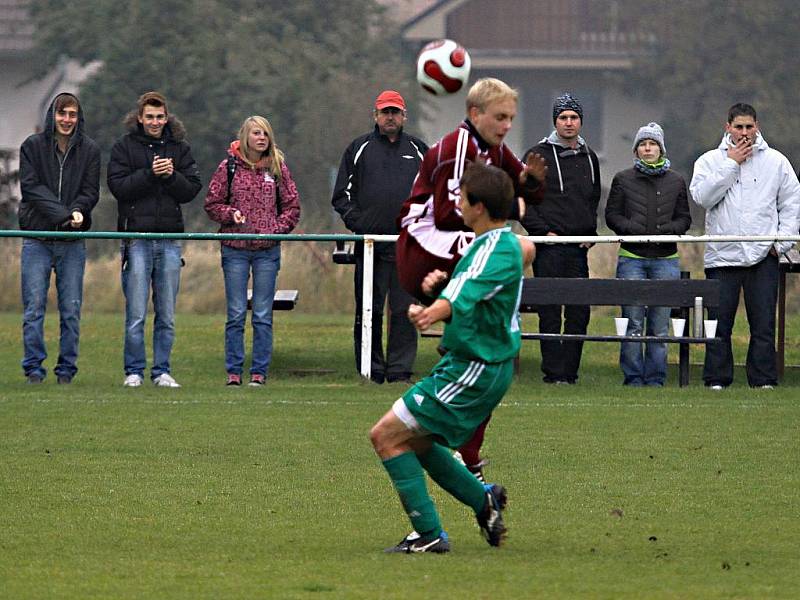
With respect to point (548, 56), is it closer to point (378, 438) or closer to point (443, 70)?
point (443, 70)

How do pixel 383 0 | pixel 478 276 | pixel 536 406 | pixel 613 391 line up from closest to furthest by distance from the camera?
pixel 478 276
pixel 536 406
pixel 613 391
pixel 383 0

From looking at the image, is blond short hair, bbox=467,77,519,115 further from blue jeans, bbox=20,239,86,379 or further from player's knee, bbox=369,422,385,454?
blue jeans, bbox=20,239,86,379

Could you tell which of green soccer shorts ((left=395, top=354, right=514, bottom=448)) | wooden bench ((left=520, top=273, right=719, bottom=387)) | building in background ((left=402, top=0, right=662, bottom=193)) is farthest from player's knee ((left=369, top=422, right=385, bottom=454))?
building in background ((left=402, top=0, right=662, bottom=193))

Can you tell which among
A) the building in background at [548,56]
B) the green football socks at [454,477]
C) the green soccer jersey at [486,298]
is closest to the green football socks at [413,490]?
the green football socks at [454,477]

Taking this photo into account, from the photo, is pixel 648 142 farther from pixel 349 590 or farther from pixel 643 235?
pixel 349 590

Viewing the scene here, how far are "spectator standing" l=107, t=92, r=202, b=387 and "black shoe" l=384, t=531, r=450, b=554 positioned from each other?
6965 millimetres

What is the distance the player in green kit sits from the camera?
274 inches

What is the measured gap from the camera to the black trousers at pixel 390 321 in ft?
46.9

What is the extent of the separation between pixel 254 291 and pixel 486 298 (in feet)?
24.3

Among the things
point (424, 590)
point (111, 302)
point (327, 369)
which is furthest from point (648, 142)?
point (111, 302)

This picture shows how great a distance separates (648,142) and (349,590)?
8585mm

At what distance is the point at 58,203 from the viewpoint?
1384 cm

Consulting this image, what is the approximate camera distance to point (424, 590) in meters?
6.38

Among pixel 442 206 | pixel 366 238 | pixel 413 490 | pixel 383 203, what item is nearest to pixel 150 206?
pixel 366 238
